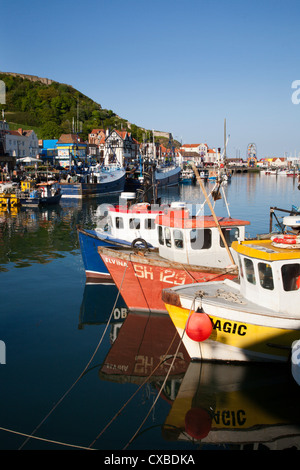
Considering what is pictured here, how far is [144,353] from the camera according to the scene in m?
12.9

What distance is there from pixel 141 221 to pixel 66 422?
1159cm

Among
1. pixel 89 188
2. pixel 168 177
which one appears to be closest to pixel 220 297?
pixel 89 188

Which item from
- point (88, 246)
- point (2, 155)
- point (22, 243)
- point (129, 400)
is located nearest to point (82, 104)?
point (2, 155)

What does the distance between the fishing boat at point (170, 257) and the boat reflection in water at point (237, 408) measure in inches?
155

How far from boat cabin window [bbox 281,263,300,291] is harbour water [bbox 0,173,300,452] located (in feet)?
8.51

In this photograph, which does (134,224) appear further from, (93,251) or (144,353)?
(144,353)

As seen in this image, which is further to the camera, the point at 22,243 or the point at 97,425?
the point at 22,243

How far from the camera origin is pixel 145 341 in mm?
13703

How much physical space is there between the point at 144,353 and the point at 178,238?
15.9 feet

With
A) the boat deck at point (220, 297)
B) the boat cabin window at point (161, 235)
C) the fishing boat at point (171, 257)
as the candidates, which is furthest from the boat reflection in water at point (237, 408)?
the boat cabin window at point (161, 235)

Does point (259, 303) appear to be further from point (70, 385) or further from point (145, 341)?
point (70, 385)

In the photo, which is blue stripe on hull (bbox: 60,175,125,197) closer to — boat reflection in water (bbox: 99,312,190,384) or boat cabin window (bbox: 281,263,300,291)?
boat reflection in water (bbox: 99,312,190,384)
